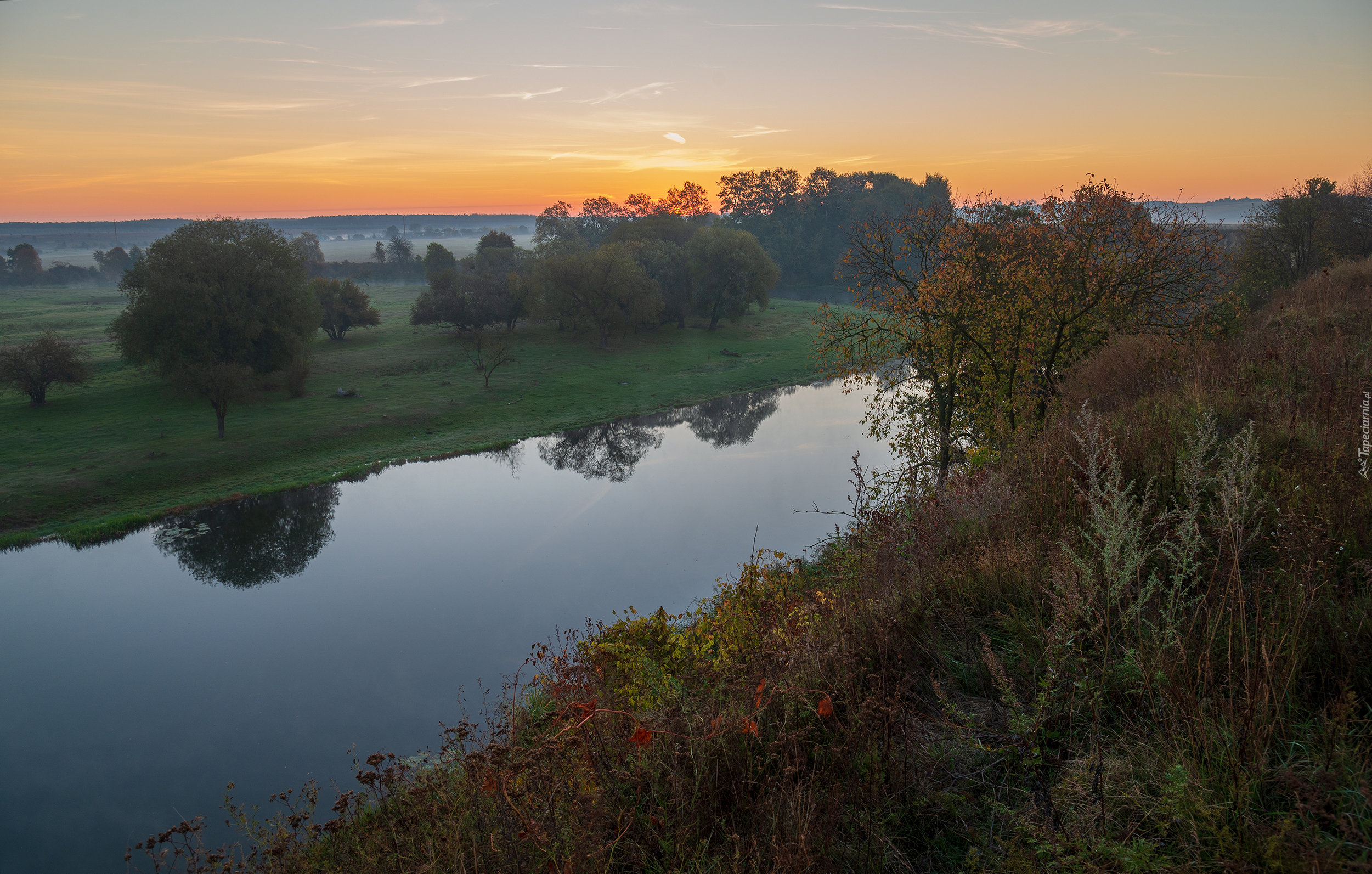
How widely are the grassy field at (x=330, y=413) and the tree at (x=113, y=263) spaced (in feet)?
264

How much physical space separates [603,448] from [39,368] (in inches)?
1362

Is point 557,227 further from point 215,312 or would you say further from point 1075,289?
point 1075,289

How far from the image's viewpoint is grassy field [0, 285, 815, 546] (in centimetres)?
2978

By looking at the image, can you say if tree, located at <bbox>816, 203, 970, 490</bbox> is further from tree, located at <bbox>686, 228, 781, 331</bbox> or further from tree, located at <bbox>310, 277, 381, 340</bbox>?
tree, located at <bbox>310, 277, 381, 340</bbox>

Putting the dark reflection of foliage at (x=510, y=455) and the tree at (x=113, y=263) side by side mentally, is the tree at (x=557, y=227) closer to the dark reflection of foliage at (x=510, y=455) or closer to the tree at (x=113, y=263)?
the dark reflection of foliage at (x=510, y=455)

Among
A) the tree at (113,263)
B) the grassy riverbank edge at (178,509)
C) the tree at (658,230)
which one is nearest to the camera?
the grassy riverbank edge at (178,509)

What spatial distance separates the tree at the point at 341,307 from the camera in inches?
2427

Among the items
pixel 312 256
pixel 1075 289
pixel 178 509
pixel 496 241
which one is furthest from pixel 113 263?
pixel 1075 289

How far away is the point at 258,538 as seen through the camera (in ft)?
87.6

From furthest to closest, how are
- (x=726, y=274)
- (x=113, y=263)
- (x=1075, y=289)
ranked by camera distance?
1. (x=113, y=263)
2. (x=726, y=274)
3. (x=1075, y=289)

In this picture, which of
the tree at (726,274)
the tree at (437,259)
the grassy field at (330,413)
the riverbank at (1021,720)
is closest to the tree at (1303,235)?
the grassy field at (330,413)

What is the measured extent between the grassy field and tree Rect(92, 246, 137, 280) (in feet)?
264

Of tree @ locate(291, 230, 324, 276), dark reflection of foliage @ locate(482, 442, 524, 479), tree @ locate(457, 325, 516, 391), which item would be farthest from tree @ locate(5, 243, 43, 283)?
dark reflection of foliage @ locate(482, 442, 524, 479)

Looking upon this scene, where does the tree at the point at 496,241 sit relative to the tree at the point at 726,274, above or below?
above
